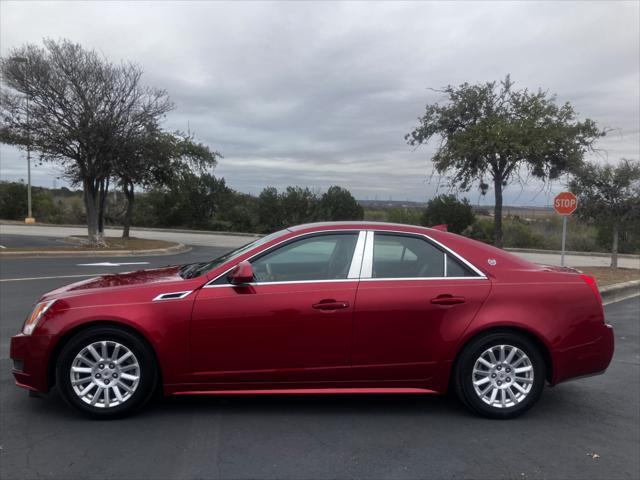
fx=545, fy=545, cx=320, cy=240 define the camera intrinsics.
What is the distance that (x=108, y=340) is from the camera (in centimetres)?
406

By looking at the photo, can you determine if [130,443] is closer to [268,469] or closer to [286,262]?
[268,469]

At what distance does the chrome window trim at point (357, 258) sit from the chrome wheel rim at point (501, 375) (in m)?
1.18

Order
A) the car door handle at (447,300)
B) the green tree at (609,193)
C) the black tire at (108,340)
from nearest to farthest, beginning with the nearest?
1. the black tire at (108,340)
2. the car door handle at (447,300)
3. the green tree at (609,193)

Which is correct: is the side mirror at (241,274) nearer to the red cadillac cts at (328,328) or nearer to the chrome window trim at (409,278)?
the red cadillac cts at (328,328)

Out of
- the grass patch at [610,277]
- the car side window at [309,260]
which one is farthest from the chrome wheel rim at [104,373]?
the grass patch at [610,277]

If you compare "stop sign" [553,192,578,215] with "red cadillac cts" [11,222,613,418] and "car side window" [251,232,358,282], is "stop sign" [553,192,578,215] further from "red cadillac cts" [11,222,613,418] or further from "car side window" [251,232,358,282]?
"car side window" [251,232,358,282]

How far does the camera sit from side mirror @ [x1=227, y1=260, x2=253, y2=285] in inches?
160

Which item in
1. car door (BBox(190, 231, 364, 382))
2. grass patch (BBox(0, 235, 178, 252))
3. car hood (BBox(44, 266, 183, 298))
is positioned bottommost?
grass patch (BBox(0, 235, 178, 252))

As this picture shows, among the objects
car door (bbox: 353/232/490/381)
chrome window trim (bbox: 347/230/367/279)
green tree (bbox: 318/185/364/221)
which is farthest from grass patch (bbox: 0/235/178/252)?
car door (bbox: 353/232/490/381)

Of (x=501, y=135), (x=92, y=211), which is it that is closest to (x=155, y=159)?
(x=92, y=211)

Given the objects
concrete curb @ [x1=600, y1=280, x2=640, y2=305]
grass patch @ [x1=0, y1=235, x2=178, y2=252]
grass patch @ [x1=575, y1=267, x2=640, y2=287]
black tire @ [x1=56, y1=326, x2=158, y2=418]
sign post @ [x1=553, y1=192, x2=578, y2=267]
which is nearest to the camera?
black tire @ [x1=56, y1=326, x2=158, y2=418]

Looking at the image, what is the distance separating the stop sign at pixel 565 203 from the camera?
12699 millimetres

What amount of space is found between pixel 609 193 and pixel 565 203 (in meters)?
4.66

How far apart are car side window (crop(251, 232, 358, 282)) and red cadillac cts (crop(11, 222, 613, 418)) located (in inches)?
0.5
